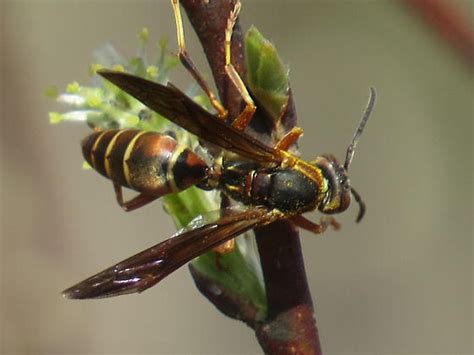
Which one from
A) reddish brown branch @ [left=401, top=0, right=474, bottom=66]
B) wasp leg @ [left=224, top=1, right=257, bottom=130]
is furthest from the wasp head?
reddish brown branch @ [left=401, top=0, right=474, bottom=66]

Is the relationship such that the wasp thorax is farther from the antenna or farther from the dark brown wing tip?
the dark brown wing tip

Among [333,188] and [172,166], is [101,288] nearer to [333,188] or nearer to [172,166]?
[172,166]

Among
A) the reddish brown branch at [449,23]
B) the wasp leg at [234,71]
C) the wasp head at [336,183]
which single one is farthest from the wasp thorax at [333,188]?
the reddish brown branch at [449,23]

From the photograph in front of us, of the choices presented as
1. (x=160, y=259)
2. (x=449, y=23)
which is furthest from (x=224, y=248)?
(x=449, y=23)

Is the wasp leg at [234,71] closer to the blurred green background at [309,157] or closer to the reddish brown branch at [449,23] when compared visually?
the reddish brown branch at [449,23]

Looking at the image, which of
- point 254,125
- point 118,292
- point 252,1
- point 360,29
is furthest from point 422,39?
point 118,292

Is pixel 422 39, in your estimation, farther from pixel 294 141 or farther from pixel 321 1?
pixel 294 141
